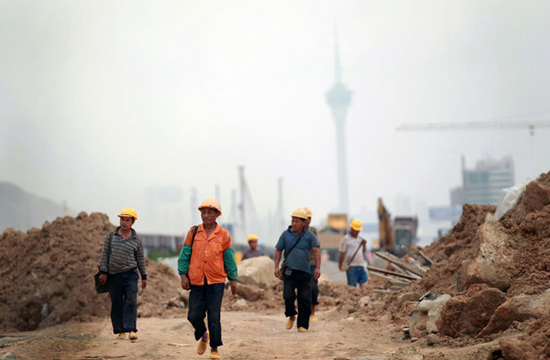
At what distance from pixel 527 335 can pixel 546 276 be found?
7.69 feet

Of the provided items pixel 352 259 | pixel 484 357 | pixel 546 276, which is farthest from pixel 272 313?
pixel 484 357

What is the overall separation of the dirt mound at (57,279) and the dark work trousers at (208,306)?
5.65m

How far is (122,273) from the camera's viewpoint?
954 centimetres

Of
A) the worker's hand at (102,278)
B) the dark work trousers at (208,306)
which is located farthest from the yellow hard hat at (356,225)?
the dark work trousers at (208,306)

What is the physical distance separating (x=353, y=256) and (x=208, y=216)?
7369 millimetres

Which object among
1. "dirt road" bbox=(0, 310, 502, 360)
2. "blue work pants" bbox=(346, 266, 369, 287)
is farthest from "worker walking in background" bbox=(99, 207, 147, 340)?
"blue work pants" bbox=(346, 266, 369, 287)

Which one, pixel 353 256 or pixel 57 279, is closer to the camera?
pixel 57 279

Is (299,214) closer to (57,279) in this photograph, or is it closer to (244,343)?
(244,343)

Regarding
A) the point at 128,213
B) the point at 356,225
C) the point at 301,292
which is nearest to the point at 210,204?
the point at 128,213

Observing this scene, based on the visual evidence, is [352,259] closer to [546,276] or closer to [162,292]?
[162,292]

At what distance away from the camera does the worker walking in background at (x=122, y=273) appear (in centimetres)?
948

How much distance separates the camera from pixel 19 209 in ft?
112

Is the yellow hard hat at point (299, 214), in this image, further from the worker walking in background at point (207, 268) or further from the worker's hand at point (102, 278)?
the worker's hand at point (102, 278)

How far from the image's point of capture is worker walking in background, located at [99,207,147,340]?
948cm
